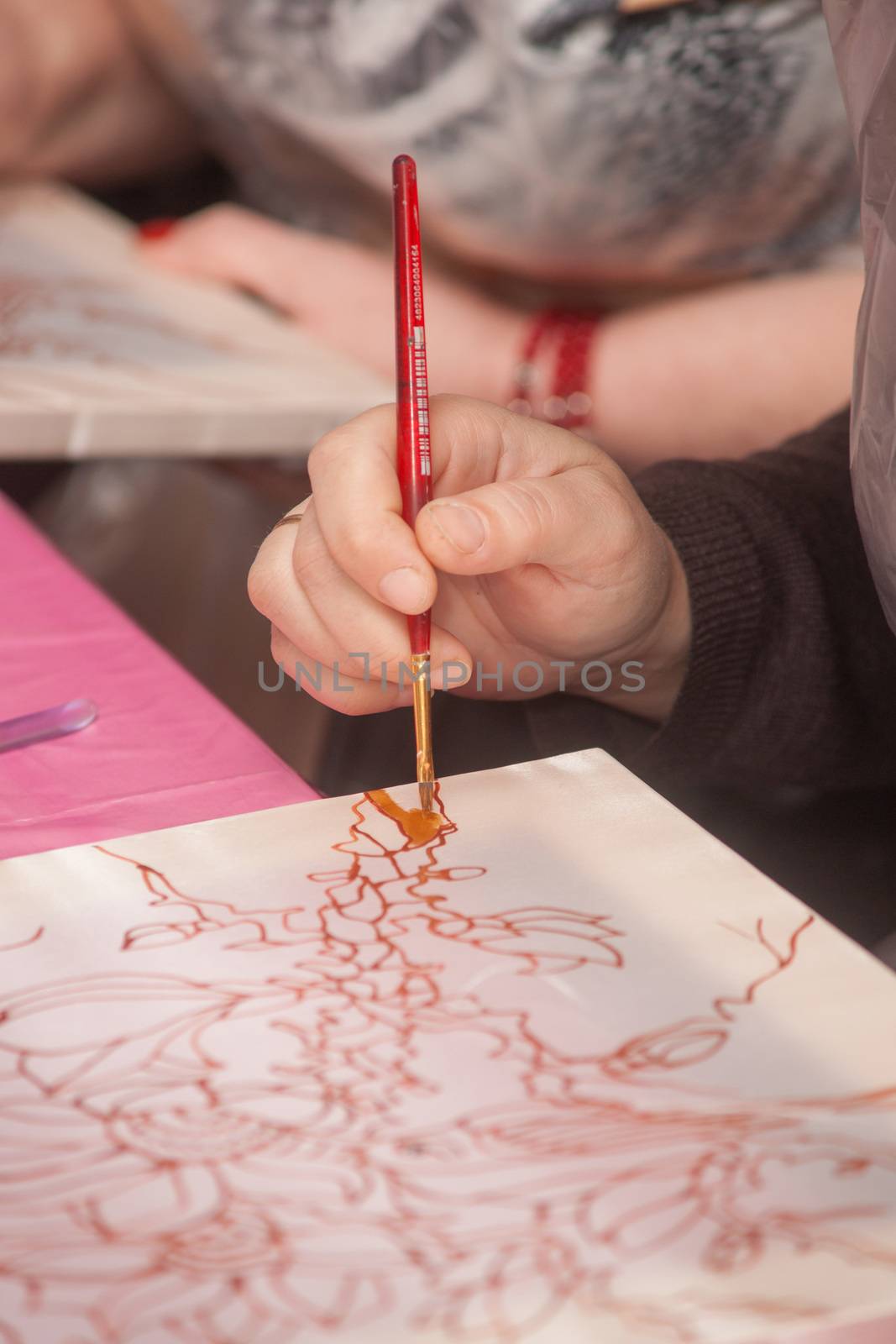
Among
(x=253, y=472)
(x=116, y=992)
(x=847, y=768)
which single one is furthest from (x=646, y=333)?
(x=116, y=992)

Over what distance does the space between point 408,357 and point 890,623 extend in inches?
6.7

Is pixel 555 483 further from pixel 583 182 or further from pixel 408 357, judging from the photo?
pixel 583 182

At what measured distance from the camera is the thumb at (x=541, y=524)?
12.9 inches

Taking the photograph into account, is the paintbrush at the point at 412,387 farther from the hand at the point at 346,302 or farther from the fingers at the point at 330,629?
the hand at the point at 346,302

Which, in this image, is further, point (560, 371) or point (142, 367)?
point (560, 371)

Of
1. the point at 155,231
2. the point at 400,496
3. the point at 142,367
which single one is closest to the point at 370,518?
the point at 400,496

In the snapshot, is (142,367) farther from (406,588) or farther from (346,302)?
(406,588)

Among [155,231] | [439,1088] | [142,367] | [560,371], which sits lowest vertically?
[439,1088]

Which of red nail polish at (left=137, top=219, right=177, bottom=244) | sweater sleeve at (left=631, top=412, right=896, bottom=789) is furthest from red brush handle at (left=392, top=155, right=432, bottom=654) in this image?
red nail polish at (left=137, top=219, right=177, bottom=244)

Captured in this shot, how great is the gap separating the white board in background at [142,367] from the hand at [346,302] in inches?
1.1

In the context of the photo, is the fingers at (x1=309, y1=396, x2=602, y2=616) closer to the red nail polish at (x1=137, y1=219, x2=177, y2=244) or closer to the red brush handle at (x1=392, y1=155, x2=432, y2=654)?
the red brush handle at (x1=392, y1=155, x2=432, y2=654)

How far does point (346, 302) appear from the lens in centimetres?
85

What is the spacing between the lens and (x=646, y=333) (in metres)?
0.79

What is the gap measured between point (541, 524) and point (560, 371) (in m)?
0.50
